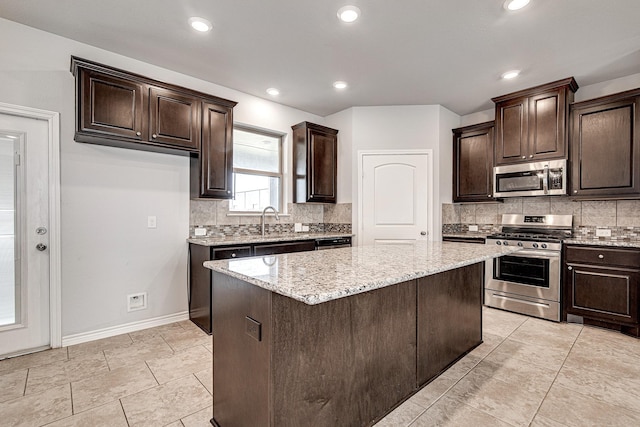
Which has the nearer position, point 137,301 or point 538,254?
point 137,301

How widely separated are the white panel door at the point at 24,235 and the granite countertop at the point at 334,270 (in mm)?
2018

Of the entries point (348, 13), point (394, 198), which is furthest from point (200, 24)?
point (394, 198)

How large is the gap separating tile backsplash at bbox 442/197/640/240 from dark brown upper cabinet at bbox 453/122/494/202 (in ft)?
0.97

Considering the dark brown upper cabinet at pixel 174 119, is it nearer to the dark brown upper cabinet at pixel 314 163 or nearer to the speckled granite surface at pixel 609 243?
the dark brown upper cabinet at pixel 314 163

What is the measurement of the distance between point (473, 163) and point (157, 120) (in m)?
4.00

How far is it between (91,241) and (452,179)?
4.49m

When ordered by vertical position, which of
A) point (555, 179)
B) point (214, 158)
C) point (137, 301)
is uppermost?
point (214, 158)

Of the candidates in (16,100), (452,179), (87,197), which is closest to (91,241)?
(87,197)

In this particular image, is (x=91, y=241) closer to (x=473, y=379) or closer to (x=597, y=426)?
(x=473, y=379)

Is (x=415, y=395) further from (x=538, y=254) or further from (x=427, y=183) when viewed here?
(x=427, y=183)

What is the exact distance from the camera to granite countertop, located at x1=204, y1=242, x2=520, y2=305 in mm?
1155

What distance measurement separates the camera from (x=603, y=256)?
3.12 meters

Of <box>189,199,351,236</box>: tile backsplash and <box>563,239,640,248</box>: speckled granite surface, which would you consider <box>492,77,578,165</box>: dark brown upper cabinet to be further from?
<box>189,199,351,236</box>: tile backsplash

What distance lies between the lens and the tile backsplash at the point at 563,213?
3.40 meters
